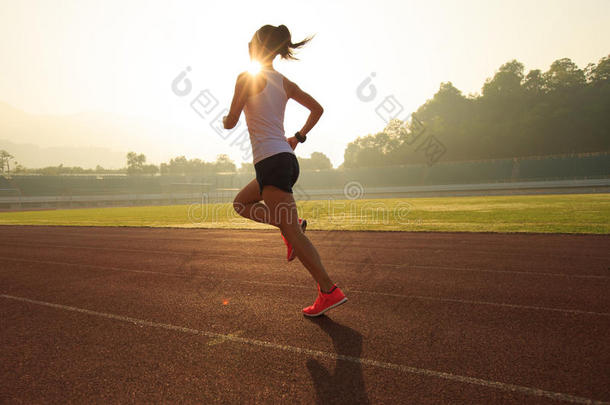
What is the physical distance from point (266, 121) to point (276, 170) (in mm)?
441

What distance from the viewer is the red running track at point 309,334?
205 cm

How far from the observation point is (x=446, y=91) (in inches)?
3563

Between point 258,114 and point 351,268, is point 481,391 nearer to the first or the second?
point 258,114

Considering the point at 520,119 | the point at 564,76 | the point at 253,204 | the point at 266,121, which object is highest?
the point at 564,76

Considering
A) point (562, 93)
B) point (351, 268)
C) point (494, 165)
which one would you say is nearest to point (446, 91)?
point (562, 93)

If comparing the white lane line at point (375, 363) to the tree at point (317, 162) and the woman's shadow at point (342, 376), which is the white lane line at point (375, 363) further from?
the tree at point (317, 162)

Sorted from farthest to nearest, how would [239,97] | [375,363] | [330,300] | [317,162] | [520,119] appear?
[317,162] < [520,119] < [330,300] < [239,97] < [375,363]

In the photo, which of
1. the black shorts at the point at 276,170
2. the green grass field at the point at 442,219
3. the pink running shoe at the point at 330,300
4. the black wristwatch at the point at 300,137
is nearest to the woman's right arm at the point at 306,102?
the black wristwatch at the point at 300,137

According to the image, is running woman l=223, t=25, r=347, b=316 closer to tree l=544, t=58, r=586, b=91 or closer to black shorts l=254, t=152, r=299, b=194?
black shorts l=254, t=152, r=299, b=194

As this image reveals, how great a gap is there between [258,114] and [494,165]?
6520 centimetres

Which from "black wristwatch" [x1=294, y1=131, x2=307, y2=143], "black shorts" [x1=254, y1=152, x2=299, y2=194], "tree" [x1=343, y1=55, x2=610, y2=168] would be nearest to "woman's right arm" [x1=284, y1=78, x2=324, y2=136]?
"black wristwatch" [x1=294, y1=131, x2=307, y2=143]

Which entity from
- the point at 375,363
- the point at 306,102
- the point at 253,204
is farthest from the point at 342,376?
the point at 306,102

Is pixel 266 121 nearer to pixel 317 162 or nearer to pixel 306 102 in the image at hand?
pixel 306 102

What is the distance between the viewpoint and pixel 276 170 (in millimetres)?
2977
